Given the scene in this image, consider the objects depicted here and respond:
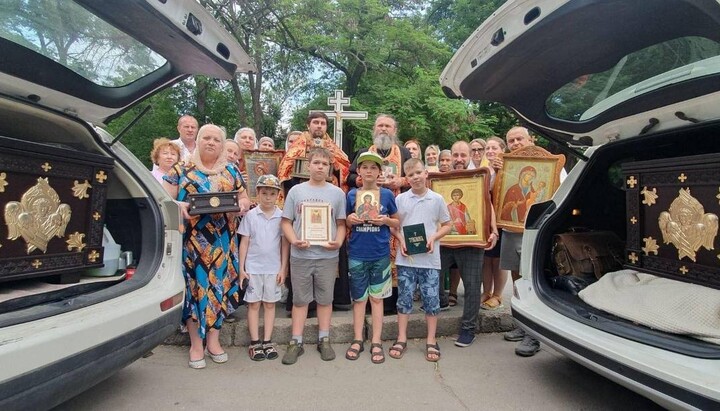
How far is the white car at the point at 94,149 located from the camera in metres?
1.84

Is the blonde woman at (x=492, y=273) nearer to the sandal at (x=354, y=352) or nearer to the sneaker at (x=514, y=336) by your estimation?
the sneaker at (x=514, y=336)

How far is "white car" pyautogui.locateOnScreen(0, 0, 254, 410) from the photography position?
1.84 meters

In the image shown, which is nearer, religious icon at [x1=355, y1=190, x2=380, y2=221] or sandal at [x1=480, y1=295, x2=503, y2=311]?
religious icon at [x1=355, y1=190, x2=380, y2=221]

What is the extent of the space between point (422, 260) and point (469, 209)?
731 millimetres

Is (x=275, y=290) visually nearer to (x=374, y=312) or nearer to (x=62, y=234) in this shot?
(x=374, y=312)

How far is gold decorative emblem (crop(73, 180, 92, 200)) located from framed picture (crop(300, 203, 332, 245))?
155 centimetres

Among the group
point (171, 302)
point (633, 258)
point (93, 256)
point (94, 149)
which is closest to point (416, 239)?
point (633, 258)

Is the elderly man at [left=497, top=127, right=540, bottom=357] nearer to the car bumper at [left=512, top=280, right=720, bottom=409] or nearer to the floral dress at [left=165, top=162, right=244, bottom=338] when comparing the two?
the car bumper at [left=512, top=280, right=720, bottom=409]

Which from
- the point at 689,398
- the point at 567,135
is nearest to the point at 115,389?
the point at 689,398

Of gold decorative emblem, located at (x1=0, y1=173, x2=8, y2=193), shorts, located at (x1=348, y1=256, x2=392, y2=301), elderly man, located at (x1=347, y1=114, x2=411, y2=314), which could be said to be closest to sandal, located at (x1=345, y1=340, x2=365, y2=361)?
shorts, located at (x1=348, y1=256, x2=392, y2=301)

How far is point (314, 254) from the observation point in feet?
11.7

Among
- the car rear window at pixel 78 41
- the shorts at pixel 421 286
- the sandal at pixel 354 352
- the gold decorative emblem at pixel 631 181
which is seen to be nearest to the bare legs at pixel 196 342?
the sandal at pixel 354 352

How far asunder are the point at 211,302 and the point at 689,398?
9.81 ft

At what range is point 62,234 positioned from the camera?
2.42 meters
